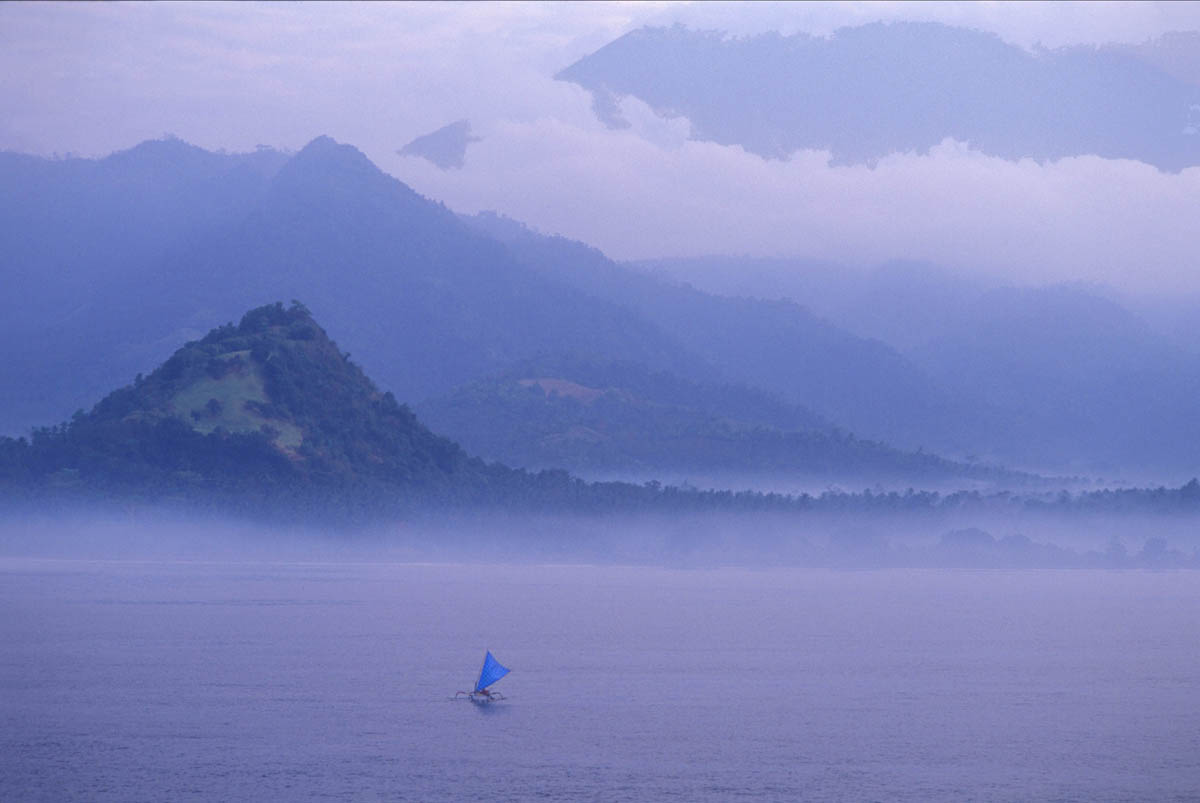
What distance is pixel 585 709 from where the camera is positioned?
90438 millimetres

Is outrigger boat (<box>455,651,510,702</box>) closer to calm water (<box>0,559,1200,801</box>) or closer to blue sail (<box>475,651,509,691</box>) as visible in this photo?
blue sail (<box>475,651,509,691</box>)

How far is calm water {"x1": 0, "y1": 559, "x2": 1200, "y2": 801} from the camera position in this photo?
70500mm

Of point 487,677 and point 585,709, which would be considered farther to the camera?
point 487,677

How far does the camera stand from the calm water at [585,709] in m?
70.5

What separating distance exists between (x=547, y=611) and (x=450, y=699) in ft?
241

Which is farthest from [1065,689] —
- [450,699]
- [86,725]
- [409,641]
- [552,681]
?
[86,725]

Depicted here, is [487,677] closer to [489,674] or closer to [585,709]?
[489,674]

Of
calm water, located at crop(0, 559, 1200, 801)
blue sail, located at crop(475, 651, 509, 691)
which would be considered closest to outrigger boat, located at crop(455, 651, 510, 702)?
blue sail, located at crop(475, 651, 509, 691)

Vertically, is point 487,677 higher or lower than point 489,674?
lower

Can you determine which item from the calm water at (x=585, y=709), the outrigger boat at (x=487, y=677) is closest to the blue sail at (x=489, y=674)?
the outrigger boat at (x=487, y=677)

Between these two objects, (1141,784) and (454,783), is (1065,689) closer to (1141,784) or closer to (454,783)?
(1141,784)

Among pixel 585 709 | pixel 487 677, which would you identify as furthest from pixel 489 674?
pixel 585 709

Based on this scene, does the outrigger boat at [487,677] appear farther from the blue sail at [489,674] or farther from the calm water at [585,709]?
the calm water at [585,709]

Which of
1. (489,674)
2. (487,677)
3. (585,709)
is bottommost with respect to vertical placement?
(585,709)
